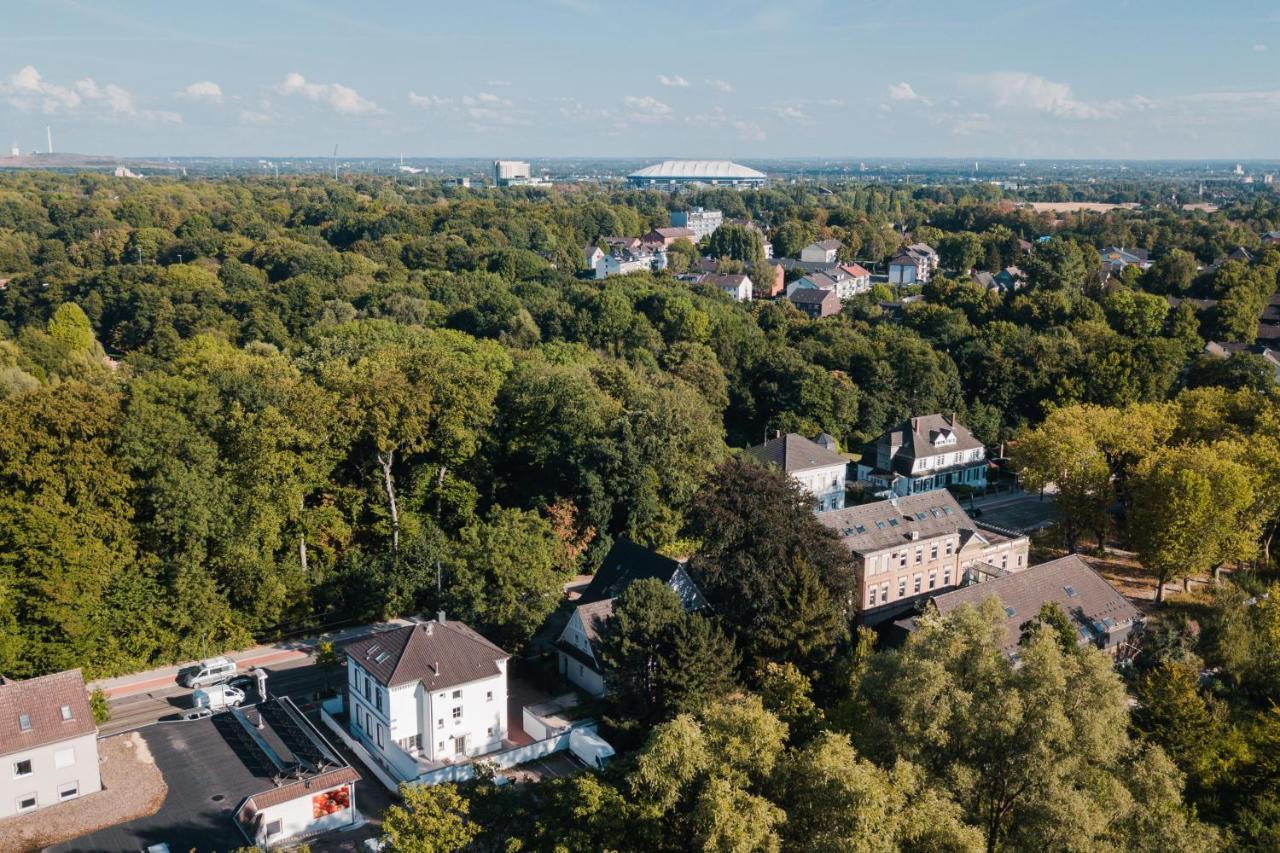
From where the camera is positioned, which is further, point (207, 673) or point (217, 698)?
point (207, 673)

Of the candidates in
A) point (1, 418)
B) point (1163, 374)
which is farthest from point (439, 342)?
point (1163, 374)

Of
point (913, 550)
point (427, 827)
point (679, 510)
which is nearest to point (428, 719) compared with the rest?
point (427, 827)

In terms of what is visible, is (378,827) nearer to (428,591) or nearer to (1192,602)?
(428,591)

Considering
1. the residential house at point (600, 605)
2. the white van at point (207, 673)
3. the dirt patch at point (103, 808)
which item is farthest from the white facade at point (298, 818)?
the white van at point (207, 673)

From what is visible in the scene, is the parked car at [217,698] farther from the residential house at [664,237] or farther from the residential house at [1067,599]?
the residential house at [664,237]

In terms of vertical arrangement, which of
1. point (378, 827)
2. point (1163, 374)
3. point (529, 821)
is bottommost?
point (378, 827)

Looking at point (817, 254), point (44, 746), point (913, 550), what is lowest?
point (44, 746)

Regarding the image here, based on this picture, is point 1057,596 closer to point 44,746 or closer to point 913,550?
point 913,550
